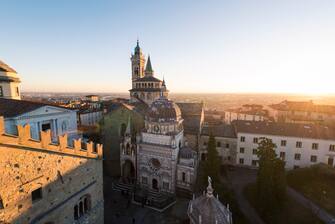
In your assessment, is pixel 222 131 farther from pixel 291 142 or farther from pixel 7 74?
pixel 7 74

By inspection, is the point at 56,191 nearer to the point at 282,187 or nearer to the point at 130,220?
the point at 130,220

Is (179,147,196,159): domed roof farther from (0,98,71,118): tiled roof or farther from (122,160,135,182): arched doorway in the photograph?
(0,98,71,118): tiled roof

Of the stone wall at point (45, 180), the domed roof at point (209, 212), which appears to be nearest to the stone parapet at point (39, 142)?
the stone wall at point (45, 180)

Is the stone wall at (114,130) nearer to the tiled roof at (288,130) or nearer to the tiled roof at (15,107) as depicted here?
the tiled roof at (15,107)

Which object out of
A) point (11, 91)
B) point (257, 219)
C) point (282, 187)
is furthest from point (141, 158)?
point (11, 91)

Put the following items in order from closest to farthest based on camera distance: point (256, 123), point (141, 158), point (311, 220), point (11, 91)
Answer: point (311, 220)
point (11, 91)
point (141, 158)
point (256, 123)

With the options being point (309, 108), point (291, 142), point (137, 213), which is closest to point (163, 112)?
point (137, 213)
